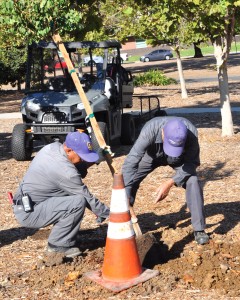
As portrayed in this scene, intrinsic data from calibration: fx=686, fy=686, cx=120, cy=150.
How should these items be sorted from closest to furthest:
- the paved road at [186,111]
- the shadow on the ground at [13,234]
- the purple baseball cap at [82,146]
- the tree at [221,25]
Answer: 1. the purple baseball cap at [82,146]
2. the shadow on the ground at [13,234]
3. the tree at [221,25]
4. the paved road at [186,111]

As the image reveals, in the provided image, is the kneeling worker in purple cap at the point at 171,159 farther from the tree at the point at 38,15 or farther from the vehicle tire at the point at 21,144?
the vehicle tire at the point at 21,144

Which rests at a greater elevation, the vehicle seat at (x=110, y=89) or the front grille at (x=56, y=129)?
the vehicle seat at (x=110, y=89)

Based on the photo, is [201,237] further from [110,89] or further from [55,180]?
[110,89]

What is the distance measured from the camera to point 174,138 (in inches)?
223

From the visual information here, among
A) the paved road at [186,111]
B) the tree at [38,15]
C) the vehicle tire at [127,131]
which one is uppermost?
the tree at [38,15]

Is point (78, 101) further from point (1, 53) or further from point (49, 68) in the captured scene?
point (1, 53)

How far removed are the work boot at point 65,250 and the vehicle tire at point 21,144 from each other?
19.9ft

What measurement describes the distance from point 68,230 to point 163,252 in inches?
35.0

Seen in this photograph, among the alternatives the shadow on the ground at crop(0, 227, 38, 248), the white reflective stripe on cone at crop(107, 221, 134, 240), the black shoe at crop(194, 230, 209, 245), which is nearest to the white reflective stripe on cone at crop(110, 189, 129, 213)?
the white reflective stripe on cone at crop(107, 221, 134, 240)

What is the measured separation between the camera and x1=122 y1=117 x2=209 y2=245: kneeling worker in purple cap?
5.75m

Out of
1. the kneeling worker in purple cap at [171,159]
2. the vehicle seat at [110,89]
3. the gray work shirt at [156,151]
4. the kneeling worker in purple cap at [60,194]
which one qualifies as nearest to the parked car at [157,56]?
the vehicle seat at [110,89]

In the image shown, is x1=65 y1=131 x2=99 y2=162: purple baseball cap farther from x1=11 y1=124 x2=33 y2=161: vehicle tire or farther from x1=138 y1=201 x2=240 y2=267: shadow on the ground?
x1=11 y1=124 x2=33 y2=161: vehicle tire

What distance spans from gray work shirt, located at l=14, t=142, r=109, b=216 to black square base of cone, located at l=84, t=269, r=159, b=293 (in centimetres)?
57

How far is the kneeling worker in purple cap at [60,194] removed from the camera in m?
5.81
